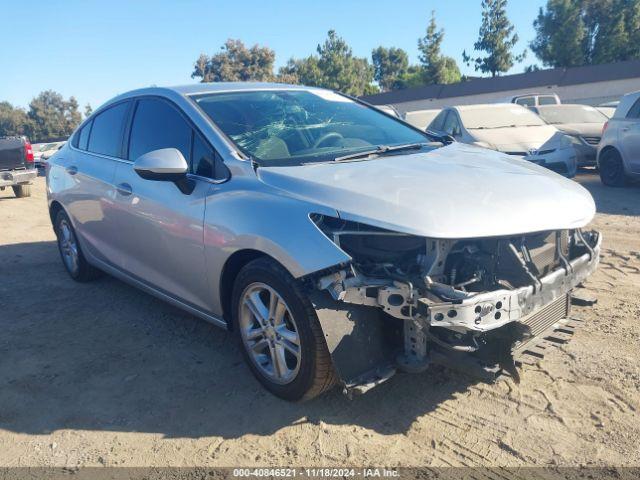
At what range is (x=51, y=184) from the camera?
19.2ft

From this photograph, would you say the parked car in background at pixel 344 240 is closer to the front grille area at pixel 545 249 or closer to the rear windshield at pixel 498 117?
the front grille area at pixel 545 249

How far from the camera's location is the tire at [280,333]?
2.88 m

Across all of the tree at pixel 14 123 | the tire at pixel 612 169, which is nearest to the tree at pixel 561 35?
the tire at pixel 612 169

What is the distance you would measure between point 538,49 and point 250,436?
190ft

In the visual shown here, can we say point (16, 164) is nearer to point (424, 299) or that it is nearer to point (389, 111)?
point (389, 111)

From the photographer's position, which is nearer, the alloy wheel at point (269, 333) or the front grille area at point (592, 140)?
the alloy wheel at point (269, 333)

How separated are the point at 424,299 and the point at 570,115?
12.3 meters

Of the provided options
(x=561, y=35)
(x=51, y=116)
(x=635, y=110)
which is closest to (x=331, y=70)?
(x=561, y=35)

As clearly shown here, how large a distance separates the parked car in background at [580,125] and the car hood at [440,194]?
31.1 ft

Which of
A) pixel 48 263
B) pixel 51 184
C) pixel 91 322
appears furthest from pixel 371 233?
pixel 48 263

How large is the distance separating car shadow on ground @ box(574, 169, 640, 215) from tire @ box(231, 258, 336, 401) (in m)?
6.23

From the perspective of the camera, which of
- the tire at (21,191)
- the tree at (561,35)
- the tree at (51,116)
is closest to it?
the tire at (21,191)

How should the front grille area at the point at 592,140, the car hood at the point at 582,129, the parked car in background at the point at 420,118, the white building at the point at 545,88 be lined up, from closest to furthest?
the front grille area at the point at 592,140 < the car hood at the point at 582,129 < the parked car in background at the point at 420,118 < the white building at the point at 545,88

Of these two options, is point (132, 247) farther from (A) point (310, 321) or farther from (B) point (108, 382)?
(A) point (310, 321)
